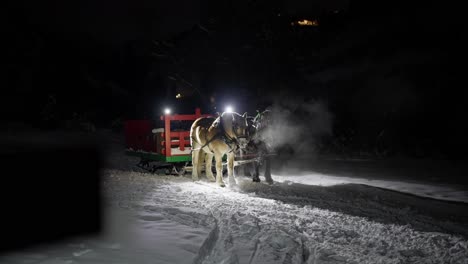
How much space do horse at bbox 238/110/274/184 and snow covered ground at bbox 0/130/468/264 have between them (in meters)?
1.74

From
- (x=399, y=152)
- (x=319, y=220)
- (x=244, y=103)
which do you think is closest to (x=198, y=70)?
(x=244, y=103)

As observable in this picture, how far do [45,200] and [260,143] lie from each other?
5.95m

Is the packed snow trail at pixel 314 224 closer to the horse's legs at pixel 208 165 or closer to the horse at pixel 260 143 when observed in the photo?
the horse at pixel 260 143

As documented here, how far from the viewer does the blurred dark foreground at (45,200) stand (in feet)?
17.6

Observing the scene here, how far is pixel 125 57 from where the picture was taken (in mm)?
31594

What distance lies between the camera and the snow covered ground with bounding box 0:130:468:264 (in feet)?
15.7

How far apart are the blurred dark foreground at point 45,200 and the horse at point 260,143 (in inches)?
167

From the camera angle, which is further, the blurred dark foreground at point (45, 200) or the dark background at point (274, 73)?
the dark background at point (274, 73)

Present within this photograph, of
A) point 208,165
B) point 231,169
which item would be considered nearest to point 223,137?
point 231,169

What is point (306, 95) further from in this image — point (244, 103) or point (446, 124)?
point (446, 124)

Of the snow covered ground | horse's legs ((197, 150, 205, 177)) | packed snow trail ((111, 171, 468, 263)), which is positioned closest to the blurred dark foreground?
the snow covered ground

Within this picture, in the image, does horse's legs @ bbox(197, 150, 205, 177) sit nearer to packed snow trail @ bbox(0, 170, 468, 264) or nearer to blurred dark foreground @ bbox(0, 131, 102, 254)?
packed snow trail @ bbox(0, 170, 468, 264)

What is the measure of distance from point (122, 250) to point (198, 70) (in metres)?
19.8

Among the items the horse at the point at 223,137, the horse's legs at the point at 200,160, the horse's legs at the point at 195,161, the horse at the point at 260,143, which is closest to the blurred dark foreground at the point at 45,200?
the horse's legs at the point at 195,161
